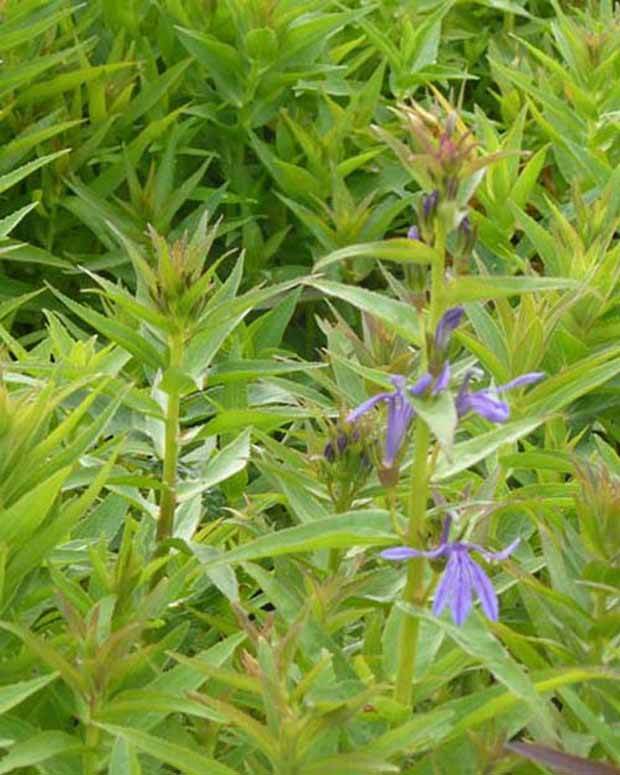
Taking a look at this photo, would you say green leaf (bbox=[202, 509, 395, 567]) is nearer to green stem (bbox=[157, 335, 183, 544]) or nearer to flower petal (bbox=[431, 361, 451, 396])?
flower petal (bbox=[431, 361, 451, 396])

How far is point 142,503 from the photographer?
161 cm

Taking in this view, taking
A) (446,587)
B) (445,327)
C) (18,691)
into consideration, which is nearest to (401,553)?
(446,587)

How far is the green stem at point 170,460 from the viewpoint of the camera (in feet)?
5.27

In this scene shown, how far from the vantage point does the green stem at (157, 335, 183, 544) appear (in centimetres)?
161

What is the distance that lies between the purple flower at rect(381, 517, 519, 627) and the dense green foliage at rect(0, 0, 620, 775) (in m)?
0.02

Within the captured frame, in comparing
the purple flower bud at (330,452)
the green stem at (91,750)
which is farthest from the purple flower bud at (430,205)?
the green stem at (91,750)

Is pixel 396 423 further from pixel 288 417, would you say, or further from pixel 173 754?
pixel 288 417

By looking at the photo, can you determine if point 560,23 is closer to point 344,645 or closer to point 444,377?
point 344,645

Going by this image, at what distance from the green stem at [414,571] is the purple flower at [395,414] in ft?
0.04

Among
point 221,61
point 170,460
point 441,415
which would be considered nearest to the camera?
point 441,415

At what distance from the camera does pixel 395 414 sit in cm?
120

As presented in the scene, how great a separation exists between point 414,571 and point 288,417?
0.47 metres

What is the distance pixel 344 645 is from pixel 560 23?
1.39 meters

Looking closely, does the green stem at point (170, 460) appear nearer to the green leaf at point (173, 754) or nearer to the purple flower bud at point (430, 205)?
the green leaf at point (173, 754)
